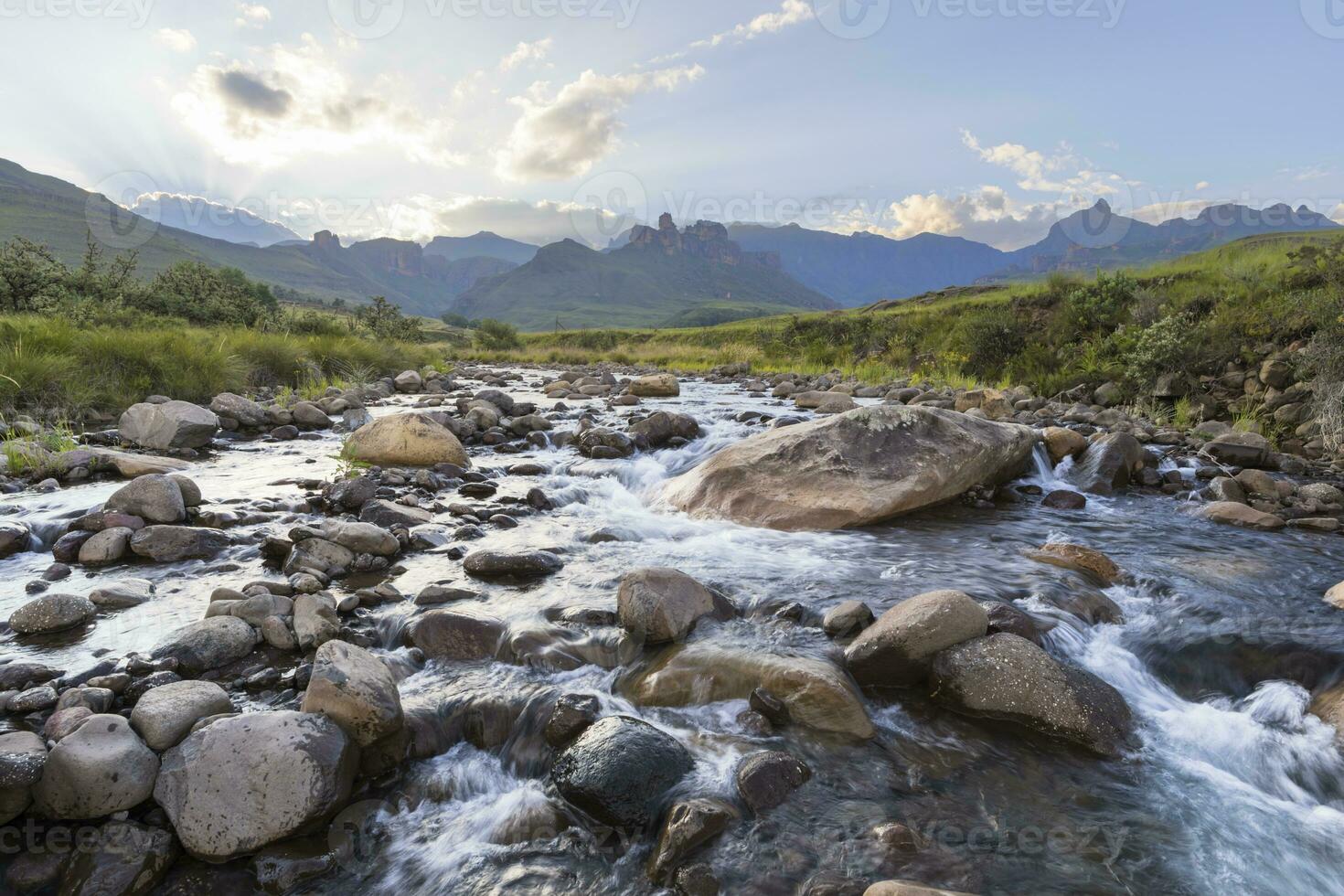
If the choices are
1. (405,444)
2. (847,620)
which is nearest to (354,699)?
(847,620)

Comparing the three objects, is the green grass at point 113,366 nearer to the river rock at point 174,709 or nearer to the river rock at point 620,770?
the river rock at point 174,709

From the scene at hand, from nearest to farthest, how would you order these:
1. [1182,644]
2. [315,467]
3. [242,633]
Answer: [242,633]
[1182,644]
[315,467]

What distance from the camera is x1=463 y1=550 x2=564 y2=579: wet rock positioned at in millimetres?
6312

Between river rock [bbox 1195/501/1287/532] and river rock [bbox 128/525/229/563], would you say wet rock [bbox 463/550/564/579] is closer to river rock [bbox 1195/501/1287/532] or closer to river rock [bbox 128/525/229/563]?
river rock [bbox 128/525/229/563]

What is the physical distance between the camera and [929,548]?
7.14 metres

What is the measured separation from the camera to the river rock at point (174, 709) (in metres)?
3.33

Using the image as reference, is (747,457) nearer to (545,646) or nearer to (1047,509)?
(1047,509)

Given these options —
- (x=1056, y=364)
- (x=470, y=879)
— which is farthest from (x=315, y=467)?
(x=1056, y=364)

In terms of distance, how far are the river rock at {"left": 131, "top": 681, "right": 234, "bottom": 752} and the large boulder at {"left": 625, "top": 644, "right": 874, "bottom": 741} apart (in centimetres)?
257

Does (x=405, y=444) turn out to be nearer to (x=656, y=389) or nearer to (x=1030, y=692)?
(x=1030, y=692)

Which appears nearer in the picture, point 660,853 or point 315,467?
point 660,853

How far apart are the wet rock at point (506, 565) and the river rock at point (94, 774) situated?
3.19 metres

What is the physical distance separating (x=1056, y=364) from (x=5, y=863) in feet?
67.8

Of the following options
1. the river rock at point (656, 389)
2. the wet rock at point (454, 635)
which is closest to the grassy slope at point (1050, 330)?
the river rock at point (656, 389)
